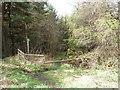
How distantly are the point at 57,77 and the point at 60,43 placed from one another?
397 mm

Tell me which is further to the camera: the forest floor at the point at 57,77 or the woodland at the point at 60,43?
the woodland at the point at 60,43

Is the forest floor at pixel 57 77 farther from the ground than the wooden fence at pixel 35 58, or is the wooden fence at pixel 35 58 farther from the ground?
the wooden fence at pixel 35 58

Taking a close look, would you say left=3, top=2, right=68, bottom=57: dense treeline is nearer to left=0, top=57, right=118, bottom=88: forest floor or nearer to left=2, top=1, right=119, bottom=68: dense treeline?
left=2, top=1, right=119, bottom=68: dense treeline

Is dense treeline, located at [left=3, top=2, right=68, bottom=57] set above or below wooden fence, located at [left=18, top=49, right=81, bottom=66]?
above

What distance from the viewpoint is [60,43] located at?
2768 millimetres

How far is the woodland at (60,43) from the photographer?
8.98 ft

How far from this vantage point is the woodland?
8.98 ft

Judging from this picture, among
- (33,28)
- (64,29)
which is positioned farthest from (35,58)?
(64,29)

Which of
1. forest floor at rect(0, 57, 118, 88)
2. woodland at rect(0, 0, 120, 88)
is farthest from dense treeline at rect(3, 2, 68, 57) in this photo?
forest floor at rect(0, 57, 118, 88)

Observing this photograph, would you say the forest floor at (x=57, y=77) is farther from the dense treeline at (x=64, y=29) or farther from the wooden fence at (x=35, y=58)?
the dense treeline at (x=64, y=29)

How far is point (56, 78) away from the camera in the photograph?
2.72 meters

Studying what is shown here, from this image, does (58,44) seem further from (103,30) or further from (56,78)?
(103,30)

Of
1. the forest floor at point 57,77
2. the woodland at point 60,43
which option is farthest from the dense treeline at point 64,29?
the forest floor at point 57,77

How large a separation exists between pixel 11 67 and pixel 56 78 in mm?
573
